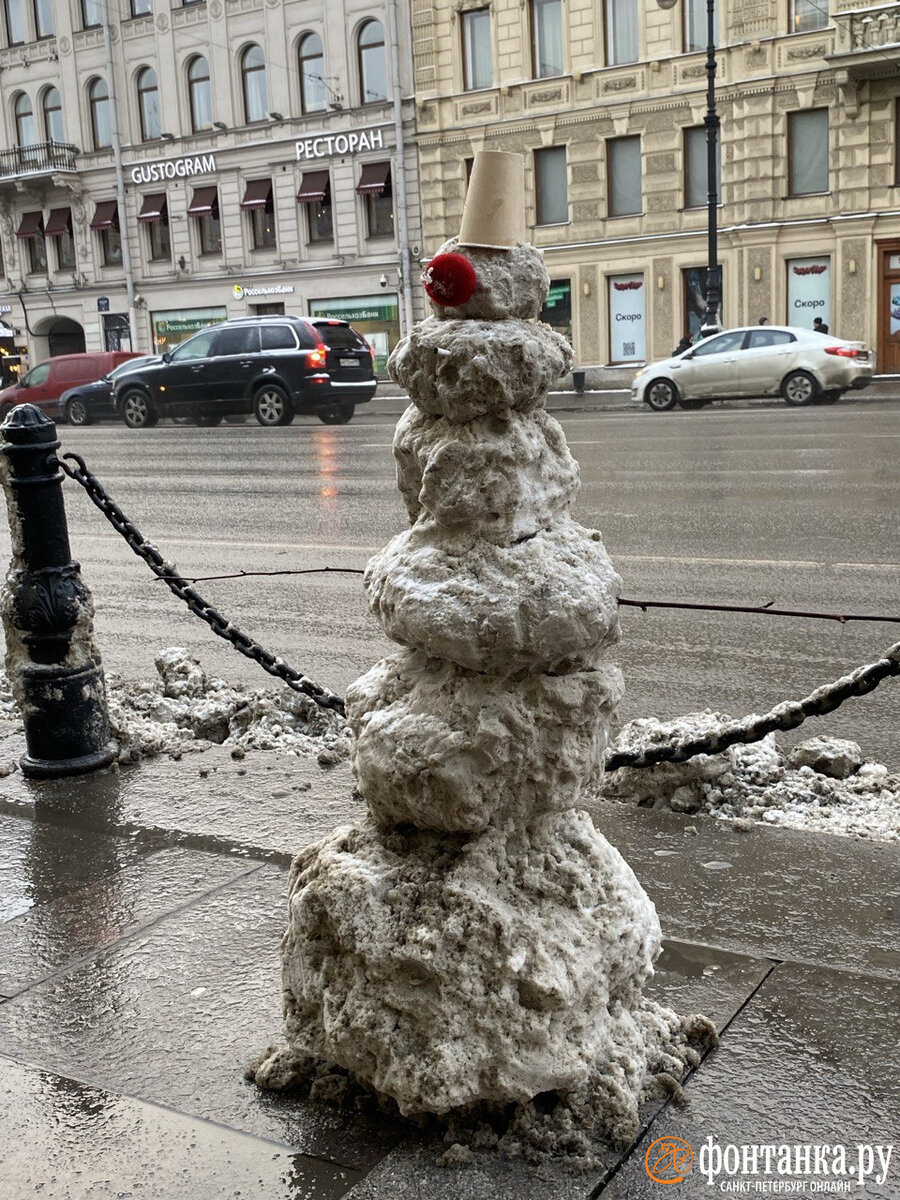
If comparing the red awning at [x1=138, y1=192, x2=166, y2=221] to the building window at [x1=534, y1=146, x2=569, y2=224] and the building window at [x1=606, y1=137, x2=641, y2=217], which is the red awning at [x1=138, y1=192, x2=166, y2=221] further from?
the building window at [x1=606, y1=137, x2=641, y2=217]

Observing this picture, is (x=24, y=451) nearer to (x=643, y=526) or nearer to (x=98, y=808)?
(x=98, y=808)

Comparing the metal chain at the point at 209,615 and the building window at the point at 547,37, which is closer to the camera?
the metal chain at the point at 209,615

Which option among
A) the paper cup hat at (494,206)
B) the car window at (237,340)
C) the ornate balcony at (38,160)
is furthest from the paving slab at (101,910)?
the ornate balcony at (38,160)

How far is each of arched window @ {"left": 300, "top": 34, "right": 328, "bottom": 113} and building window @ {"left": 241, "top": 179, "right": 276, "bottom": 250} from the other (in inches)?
106

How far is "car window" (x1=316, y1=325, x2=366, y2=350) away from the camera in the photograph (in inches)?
916

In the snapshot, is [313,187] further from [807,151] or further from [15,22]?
[15,22]

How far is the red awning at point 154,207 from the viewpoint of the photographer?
42.3 m

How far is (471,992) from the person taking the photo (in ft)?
7.49

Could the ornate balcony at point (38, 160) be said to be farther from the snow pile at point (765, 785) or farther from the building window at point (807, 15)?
the snow pile at point (765, 785)

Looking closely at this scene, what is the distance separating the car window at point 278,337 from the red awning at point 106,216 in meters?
22.8

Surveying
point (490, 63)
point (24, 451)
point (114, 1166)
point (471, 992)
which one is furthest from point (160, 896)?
point (490, 63)

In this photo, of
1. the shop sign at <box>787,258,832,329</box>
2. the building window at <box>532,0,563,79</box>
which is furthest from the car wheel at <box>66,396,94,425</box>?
the shop sign at <box>787,258,832,329</box>

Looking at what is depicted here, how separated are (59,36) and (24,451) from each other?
147ft

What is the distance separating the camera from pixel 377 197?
1499 inches
